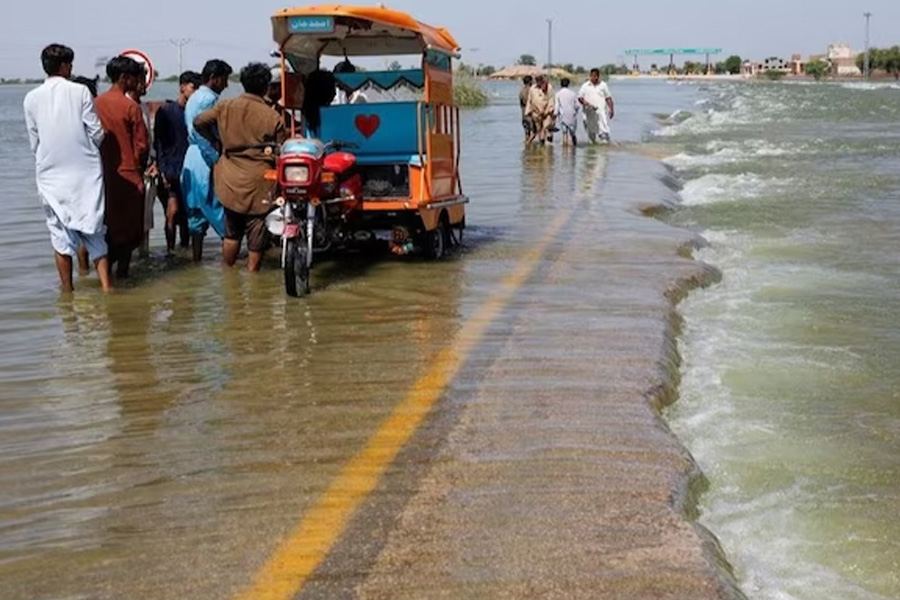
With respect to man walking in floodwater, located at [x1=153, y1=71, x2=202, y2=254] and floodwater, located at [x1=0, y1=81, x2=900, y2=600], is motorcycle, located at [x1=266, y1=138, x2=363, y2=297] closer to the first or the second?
floodwater, located at [x1=0, y1=81, x2=900, y2=600]

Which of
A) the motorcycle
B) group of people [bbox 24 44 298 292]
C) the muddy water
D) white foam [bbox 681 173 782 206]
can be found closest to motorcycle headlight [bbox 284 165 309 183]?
the motorcycle

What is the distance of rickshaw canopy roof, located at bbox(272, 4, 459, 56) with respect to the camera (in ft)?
29.1

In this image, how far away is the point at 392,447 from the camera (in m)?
4.93

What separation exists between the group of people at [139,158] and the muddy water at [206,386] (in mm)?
387

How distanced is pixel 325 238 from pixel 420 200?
893 millimetres

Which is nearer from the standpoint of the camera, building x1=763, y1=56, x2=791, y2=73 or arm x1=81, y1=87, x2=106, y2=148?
arm x1=81, y1=87, x2=106, y2=148

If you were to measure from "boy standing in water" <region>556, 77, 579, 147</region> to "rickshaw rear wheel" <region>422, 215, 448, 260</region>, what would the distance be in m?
14.9

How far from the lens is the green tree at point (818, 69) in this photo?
16212 cm

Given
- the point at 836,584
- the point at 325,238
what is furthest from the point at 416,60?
the point at 836,584

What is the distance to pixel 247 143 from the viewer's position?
8898 mm

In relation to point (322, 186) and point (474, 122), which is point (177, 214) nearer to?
point (322, 186)

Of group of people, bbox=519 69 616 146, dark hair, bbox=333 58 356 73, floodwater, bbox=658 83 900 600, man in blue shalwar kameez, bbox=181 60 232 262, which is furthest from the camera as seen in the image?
group of people, bbox=519 69 616 146

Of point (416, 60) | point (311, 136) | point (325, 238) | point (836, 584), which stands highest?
point (416, 60)

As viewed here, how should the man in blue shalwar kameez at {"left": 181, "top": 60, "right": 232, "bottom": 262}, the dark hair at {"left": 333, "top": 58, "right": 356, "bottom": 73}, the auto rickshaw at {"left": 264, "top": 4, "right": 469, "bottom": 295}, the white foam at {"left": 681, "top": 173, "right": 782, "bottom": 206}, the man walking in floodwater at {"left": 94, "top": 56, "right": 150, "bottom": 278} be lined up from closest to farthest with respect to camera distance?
the man walking in floodwater at {"left": 94, "top": 56, "right": 150, "bottom": 278}
the auto rickshaw at {"left": 264, "top": 4, "right": 469, "bottom": 295}
the man in blue shalwar kameez at {"left": 181, "top": 60, "right": 232, "bottom": 262}
the dark hair at {"left": 333, "top": 58, "right": 356, "bottom": 73}
the white foam at {"left": 681, "top": 173, "right": 782, "bottom": 206}
